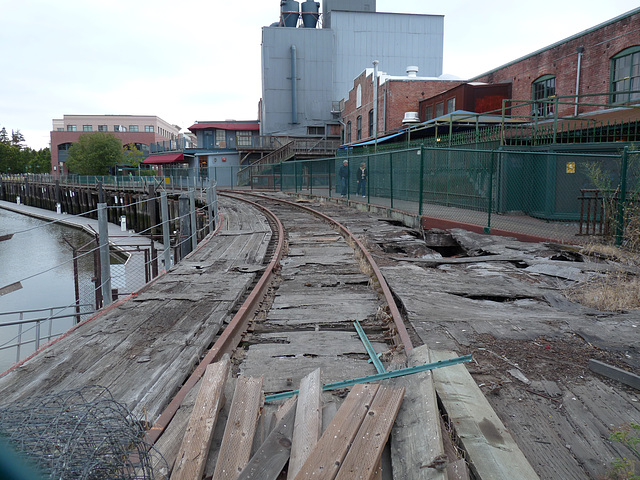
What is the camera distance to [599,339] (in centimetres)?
486

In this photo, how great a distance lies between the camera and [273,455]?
2676 mm

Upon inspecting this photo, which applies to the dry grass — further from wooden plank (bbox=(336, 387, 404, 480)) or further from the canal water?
the canal water

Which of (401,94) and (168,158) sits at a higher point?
(401,94)

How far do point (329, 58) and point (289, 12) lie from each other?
902 centimetres

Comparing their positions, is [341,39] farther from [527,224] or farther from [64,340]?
[64,340]

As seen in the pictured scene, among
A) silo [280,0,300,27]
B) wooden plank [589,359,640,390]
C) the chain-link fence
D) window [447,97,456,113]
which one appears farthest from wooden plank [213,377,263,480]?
silo [280,0,300,27]

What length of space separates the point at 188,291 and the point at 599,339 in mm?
5072

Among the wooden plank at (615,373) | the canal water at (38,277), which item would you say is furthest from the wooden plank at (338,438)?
the canal water at (38,277)

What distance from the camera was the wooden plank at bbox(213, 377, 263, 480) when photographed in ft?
8.53

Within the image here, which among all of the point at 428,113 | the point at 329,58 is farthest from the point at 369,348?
the point at 329,58

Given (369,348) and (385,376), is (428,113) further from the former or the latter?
(385,376)

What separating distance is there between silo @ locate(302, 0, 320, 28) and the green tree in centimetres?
3423

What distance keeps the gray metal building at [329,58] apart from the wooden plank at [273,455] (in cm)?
5307

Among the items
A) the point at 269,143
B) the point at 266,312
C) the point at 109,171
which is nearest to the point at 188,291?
the point at 266,312
